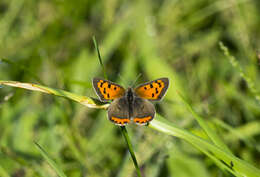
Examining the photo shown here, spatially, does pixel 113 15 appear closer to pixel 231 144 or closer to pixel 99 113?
pixel 99 113

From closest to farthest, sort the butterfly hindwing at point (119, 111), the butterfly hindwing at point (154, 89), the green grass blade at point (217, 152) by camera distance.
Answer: the green grass blade at point (217, 152) → the butterfly hindwing at point (119, 111) → the butterfly hindwing at point (154, 89)

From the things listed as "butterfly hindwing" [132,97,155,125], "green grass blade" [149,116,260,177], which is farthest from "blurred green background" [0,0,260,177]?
"green grass blade" [149,116,260,177]

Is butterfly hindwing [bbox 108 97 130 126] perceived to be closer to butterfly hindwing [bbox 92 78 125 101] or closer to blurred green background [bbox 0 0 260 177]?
butterfly hindwing [bbox 92 78 125 101]

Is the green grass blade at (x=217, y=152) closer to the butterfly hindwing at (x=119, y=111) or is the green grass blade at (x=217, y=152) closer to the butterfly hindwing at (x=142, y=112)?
the butterfly hindwing at (x=142, y=112)

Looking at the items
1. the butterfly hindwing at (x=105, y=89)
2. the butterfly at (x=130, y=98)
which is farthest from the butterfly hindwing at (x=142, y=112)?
the butterfly hindwing at (x=105, y=89)

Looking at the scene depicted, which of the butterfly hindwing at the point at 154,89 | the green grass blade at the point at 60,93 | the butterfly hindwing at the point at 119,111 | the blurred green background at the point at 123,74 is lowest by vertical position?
the blurred green background at the point at 123,74

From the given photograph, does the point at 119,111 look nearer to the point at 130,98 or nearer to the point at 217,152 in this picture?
the point at 130,98

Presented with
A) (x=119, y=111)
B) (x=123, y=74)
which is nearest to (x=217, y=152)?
(x=119, y=111)
